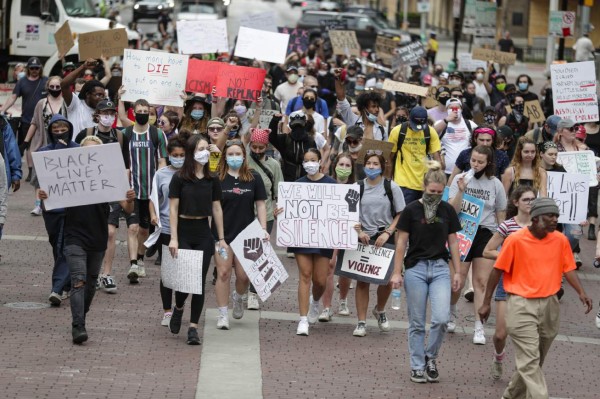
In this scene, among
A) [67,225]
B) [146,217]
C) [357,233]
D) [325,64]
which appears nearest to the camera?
[67,225]

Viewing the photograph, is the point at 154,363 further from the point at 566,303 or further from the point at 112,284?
the point at 566,303

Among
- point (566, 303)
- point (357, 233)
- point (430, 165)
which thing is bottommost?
point (566, 303)

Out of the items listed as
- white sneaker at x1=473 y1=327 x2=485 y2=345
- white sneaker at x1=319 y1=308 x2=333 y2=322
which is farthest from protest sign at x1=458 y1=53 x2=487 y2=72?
white sneaker at x1=473 y1=327 x2=485 y2=345

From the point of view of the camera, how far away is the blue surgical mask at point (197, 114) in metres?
15.6

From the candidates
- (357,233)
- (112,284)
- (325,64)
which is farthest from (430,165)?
(325,64)

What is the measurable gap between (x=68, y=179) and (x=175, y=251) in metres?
1.06

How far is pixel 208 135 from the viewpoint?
14.3m

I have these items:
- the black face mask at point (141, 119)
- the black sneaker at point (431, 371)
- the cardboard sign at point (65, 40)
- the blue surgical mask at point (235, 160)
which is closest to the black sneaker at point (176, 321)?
the blue surgical mask at point (235, 160)

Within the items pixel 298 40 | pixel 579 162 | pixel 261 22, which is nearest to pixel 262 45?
pixel 261 22

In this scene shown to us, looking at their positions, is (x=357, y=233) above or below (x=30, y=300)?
above

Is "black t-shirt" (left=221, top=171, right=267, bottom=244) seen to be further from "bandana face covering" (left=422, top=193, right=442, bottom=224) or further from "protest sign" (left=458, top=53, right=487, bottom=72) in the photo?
"protest sign" (left=458, top=53, right=487, bottom=72)

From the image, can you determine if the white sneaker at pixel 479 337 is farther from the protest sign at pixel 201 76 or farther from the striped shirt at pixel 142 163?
the protest sign at pixel 201 76

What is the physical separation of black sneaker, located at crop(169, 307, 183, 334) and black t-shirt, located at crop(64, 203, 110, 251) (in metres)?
0.81

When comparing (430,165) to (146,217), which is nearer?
(430,165)
